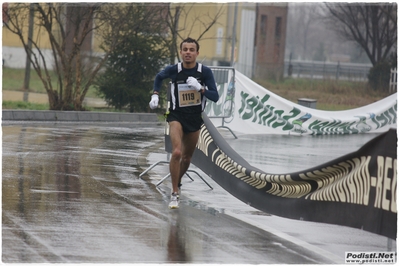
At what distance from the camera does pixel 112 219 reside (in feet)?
29.3

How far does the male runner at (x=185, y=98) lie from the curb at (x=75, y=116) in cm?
1134

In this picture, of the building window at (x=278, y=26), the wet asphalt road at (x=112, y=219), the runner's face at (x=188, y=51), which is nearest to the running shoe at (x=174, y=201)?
the wet asphalt road at (x=112, y=219)

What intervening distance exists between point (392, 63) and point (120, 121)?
22939 mm

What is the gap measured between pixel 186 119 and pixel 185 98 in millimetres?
265

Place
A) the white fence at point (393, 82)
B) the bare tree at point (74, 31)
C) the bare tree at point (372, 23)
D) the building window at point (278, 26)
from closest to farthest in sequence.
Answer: the bare tree at point (74, 31) < the white fence at point (393, 82) < the bare tree at point (372, 23) < the building window at point (278, 26)

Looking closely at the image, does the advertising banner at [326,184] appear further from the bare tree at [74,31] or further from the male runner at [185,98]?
the bare tree at [74,31]

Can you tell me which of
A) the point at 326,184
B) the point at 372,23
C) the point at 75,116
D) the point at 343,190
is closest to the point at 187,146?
the point at 326,184

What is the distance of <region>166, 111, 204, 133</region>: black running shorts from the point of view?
1039cm

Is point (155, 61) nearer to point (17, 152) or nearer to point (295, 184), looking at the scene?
point (17, 152)

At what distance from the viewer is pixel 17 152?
47.1 feet

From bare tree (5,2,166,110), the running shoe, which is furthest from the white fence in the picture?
the running shoe

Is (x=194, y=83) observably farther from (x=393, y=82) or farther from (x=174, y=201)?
(x=393, y=82)

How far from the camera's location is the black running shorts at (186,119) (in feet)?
34.1

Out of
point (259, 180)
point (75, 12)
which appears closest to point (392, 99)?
point (75, 12)
